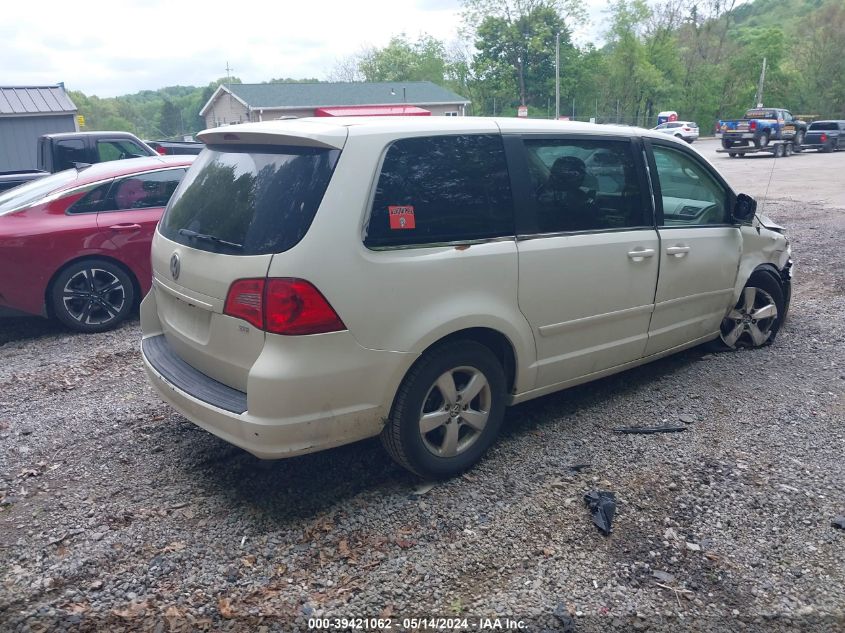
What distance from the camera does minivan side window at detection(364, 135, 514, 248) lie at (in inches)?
133

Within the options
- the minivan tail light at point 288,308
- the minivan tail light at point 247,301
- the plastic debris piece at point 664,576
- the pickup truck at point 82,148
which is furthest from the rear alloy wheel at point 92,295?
the pickup truck at point 82,148

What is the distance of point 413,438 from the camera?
3.51 meters

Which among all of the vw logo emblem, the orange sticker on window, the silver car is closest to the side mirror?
the orange sticker on window

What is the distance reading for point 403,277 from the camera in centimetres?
336

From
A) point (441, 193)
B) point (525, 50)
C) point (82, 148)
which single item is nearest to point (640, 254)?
point (441, 193)

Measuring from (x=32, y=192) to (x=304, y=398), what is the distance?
4.95 m

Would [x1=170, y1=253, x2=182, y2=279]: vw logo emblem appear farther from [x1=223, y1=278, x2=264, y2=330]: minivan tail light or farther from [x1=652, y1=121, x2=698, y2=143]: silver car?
[x1=652, y1=121, x2=698, y2=143]: silver car

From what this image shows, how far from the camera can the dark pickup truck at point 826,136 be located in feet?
117

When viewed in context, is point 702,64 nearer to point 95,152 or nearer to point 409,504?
point 95,152

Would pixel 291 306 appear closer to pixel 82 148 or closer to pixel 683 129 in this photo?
pixel 82 148

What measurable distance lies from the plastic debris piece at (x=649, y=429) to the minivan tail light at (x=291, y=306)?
217 centimetres

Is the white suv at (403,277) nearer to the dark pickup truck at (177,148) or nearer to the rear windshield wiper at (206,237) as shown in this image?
the rear windshield wiper at (206,237)

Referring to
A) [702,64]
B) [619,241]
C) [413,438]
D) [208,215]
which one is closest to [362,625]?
[413,438]

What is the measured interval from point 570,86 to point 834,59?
67.5ft
